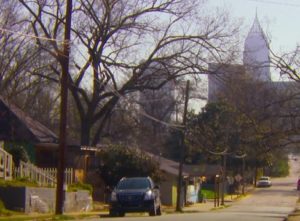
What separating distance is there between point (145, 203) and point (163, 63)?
23745 mm

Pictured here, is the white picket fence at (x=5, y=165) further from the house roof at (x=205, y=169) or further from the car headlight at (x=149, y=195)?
the house roof at (x=205, y=169)

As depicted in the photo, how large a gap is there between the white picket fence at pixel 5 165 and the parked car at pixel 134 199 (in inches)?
188

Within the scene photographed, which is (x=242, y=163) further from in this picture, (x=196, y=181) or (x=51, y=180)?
(x=51, y=180)

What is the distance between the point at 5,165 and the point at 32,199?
2490 millimetres

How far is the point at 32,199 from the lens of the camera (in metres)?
31.0

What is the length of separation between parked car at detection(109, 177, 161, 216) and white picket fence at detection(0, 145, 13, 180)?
15.6 ft

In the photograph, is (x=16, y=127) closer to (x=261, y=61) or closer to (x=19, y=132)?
(x=19, y=132)

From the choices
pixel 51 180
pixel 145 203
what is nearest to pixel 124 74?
pixel 51 180

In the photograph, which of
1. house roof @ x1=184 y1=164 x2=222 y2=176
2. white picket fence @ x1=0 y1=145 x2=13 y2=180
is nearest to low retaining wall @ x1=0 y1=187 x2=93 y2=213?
white picket fence @ x1=0 y1=145 x2=13 y2=180

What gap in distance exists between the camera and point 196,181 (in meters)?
76.6

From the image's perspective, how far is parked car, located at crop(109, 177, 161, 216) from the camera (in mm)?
32656

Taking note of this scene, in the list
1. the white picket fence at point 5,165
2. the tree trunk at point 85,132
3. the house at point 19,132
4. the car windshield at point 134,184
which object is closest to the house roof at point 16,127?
the house at point 19,132

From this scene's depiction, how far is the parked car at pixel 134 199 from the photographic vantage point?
32656mm

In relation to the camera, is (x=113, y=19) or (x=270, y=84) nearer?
(x=270, y=84)
